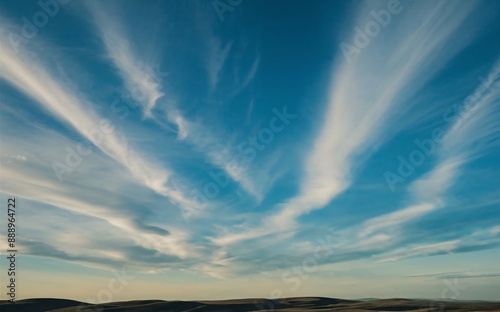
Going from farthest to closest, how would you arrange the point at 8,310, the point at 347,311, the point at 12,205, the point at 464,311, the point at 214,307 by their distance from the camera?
the point at 214,307 → the point at 8,310 → the point at 347,311 → the point at 464,311 → the point at 12,205

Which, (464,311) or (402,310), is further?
(402,310)

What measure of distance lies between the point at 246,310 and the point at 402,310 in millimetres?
73566

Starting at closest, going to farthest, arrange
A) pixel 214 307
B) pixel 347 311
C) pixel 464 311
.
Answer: pixel 464 311, pixel 347 311, pixel 214 307

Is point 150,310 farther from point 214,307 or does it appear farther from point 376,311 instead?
point 376,311

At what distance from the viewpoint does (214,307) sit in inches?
7741

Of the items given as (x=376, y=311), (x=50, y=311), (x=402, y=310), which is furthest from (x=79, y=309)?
(x=402, y=310)

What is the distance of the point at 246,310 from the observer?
601ft

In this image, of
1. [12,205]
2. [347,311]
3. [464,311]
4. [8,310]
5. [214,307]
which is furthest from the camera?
[214,307]

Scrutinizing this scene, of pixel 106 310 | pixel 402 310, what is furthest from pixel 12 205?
pixel 402 310

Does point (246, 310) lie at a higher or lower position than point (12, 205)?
lower

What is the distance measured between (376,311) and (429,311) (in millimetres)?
26147

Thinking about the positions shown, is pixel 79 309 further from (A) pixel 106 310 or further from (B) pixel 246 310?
(B) pixel 246 310

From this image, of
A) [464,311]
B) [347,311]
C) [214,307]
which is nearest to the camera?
[464,311]

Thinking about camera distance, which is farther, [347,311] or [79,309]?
[79,309]
